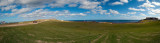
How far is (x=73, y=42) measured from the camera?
21.5 metres

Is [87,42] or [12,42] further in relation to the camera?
[87,42]

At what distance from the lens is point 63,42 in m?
21.2

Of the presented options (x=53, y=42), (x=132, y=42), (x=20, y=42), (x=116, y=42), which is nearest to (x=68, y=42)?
(x=53, y=42)

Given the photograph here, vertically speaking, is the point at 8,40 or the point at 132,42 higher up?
the point at 8,40

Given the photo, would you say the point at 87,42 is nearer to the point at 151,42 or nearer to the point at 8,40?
the point at 151,42

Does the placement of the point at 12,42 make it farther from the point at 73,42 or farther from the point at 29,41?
the point at 73,42

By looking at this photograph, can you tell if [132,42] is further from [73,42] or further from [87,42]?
[73,42]

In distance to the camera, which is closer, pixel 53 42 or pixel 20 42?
pixel 20 42

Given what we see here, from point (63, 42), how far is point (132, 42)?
52.5 ft

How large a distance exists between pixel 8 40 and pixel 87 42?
1705 centimetres

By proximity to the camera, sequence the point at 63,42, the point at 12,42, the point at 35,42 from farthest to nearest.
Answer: the point at 63,42 < the point at 35,42 < the point at 12,42

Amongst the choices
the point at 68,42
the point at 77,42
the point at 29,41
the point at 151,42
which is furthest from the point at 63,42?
the point at 151,42

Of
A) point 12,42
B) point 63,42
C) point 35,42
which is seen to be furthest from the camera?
point 63,42

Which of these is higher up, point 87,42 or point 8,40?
point 8,40
